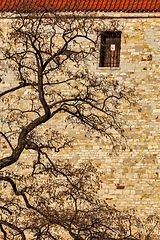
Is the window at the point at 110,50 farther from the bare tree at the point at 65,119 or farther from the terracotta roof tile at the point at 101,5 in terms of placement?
the terracotta roof tile at the point at 101,5

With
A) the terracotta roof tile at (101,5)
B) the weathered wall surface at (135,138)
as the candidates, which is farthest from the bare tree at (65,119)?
the terracotta roof tile at (101,5)

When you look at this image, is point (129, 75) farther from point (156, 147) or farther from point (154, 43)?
point (156, 147)

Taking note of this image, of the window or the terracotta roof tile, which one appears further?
the window

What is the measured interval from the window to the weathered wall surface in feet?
0.95

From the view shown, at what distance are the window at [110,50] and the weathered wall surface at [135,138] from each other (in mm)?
290

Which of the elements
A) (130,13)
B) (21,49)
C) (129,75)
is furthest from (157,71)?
(21,49)

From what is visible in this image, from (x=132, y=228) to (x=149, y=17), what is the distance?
683cm

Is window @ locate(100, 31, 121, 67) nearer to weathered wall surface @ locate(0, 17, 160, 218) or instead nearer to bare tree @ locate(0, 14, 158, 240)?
weathered wall surface @ locate(0, 17, 160, 218)

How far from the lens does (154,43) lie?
1777 cm

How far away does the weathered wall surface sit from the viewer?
16984mm

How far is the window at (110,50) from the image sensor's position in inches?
714

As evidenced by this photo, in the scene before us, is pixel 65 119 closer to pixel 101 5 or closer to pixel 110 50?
pixel 110 50

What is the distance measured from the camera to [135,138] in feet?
56.6

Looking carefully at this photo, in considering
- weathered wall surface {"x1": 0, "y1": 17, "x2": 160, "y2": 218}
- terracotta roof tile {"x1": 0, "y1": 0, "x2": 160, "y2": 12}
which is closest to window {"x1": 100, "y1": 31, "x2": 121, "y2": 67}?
weathered wall surface {"x1": 0, "y1": 17, "x2": 160, "y2": 218}
